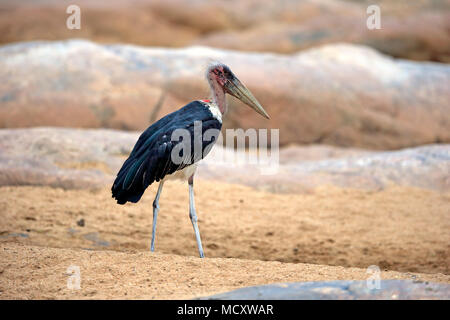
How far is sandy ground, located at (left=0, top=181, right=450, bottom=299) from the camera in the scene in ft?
12.3

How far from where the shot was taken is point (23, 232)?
5211 millimetres

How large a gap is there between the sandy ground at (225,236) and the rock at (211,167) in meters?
0.16

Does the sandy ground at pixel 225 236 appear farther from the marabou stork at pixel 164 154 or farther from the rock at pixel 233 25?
the rock at pixel 233 25

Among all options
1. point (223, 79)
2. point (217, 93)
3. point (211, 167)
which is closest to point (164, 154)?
point (217, 93)

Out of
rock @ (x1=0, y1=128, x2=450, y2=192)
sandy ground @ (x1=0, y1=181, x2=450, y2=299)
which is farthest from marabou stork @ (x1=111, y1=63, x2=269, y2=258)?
rock @ (x1=0, y1=128, x2=450, y2=192)

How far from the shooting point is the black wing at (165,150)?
13.9 feet

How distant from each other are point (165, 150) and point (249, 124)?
19.3ft

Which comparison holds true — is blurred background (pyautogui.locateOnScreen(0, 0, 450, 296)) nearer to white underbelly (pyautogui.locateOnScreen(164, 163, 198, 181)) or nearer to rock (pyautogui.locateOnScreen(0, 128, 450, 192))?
rock (pyautogui.locateOnScreen(0, 128, 450, 192))

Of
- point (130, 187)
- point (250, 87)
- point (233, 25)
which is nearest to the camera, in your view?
point (130, 187)

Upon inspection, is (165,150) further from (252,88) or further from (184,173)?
(252,88)

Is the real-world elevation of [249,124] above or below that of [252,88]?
below

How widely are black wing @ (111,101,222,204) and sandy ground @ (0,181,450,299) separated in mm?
483

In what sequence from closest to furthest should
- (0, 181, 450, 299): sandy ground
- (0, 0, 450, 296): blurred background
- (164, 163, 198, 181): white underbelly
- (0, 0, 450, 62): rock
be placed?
(0, 181, 450, 299): sandy ground < (164, 163, 198, 181): white underbelly < (0, 0, 450, 296): blurred background < (0, 0, 450, 62): rock

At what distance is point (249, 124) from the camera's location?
1007cm
